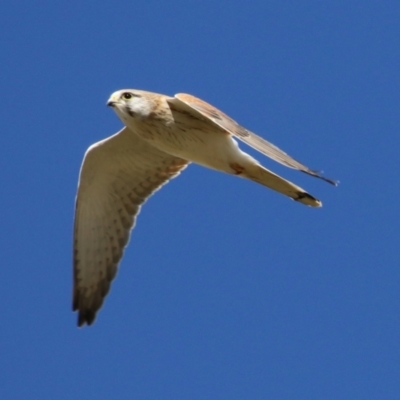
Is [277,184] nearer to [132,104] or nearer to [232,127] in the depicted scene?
[232,127]

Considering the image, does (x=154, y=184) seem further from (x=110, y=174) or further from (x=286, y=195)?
(x=286, y=195)

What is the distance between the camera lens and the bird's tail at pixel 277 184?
30.5 feet

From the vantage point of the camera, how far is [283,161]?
823 centimetres

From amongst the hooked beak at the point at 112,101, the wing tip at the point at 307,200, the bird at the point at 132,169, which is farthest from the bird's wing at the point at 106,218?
the wing tip at the point at 307,200

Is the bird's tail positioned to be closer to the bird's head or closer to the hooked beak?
the bird's head

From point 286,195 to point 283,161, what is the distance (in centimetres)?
123

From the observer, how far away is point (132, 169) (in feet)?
35.2

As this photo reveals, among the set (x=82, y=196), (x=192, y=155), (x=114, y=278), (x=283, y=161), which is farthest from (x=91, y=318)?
(x=283, y=161)

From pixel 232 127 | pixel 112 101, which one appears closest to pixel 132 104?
pixel 112 101

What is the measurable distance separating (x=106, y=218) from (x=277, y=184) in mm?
2257

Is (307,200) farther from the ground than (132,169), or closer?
farther from the ground

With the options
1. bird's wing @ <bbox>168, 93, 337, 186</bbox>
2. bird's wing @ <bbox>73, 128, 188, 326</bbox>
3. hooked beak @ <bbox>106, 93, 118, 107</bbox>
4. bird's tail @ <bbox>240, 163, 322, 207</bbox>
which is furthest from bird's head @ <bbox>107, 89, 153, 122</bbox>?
bird's wing @ <bbox>73, 128, 188, 326</bbox>

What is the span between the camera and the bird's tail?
366 inches

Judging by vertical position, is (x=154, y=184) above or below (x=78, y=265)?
above
